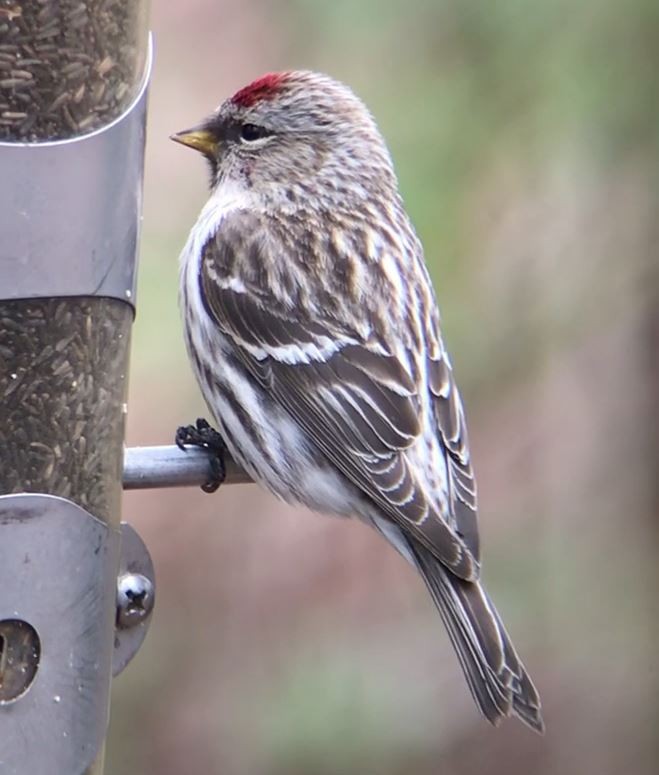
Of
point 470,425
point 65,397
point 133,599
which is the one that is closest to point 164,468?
point 133,599

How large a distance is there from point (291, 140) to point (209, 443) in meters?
0.79

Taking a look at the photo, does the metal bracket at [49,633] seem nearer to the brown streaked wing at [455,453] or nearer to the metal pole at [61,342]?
the metal pole at [61,342]

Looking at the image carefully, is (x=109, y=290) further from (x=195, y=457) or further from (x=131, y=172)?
(x=195, y=457)

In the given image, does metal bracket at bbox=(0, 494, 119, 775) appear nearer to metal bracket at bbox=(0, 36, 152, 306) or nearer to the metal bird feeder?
the metal bird feeder

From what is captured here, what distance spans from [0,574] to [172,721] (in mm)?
2987

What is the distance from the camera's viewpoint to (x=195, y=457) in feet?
11.9

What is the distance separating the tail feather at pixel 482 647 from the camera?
3529 mm

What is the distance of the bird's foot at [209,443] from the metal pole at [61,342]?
1.59ft

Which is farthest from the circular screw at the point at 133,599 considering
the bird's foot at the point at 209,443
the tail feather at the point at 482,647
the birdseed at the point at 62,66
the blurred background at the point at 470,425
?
the blurred background at the point at 470,425

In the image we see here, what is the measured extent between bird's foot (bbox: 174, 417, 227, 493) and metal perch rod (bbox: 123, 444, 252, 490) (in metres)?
0.05

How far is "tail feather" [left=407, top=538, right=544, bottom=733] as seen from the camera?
353 centimetres

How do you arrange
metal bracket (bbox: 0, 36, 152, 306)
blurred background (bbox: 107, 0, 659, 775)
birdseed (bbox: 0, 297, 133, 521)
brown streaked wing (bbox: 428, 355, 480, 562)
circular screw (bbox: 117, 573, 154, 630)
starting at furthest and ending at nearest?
1. blurred background (bbox: 107, 0, 659, 775)
2. brown streaked wing (bbox: 428, 355, 480, 562)
3. circular screw (bbox: 117, 573, 154, 630)
4. birdseed (bbox: 0, 297, 133, 521)
5. metal bracket (bbox: 0, 36, 152, 306)

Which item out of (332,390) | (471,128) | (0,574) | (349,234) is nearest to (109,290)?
(0,574)

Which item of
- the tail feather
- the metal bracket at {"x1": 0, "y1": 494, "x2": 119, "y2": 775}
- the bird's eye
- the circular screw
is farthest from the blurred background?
the metal bracket at {"x1": 0, "y1": 494, "x2": 119, "y2": 775}
